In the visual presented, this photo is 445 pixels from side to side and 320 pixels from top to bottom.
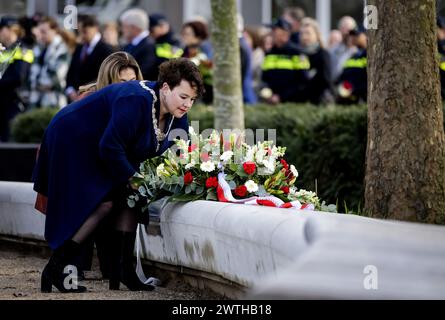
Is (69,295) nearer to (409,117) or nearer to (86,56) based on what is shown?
(409,117)

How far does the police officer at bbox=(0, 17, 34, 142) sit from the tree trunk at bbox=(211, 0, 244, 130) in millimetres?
5067

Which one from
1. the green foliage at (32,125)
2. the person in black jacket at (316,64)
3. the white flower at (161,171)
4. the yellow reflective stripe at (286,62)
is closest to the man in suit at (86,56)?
the green foliage at (32,125)

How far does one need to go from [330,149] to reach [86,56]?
3.85 m

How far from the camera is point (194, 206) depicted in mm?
7969

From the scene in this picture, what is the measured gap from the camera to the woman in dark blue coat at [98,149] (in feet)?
25.1

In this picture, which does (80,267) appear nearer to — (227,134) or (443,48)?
(227,134)

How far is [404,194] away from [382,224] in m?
1.90

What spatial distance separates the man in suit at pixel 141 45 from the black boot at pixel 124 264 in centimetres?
539

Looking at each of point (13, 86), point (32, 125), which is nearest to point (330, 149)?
point (32, 125)

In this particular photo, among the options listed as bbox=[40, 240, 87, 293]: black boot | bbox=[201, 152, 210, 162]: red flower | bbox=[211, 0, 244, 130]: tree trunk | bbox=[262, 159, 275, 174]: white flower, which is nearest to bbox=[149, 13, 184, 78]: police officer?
bbox=[211, 0, 244, 130]: tree trunk

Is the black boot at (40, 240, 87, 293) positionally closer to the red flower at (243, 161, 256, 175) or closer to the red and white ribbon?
the red and white ribbon

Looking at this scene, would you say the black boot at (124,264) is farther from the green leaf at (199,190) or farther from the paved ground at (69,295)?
the green leaf at (199,190)

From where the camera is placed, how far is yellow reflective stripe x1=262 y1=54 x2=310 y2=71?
52.6 ft

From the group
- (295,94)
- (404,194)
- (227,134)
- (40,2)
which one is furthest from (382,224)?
(40,2)
